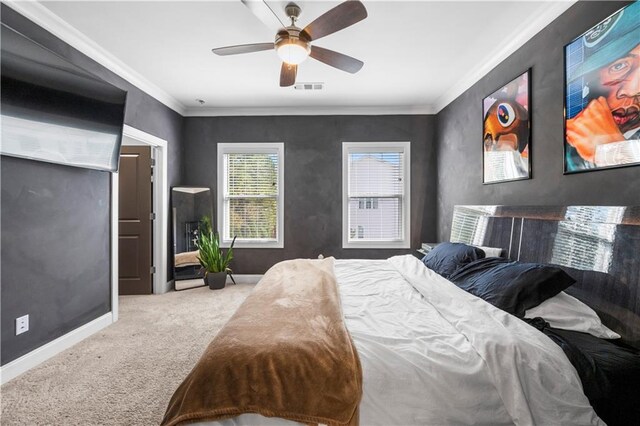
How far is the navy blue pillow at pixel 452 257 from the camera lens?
2.21 meters

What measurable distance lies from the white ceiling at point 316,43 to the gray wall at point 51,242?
1.50 feet

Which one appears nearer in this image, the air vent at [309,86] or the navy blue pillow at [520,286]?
the navy blue pillow at [520,286]

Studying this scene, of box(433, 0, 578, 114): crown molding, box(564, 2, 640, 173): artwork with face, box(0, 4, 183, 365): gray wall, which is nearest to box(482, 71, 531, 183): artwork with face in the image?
box(433, 0, 578, 114): crown molding

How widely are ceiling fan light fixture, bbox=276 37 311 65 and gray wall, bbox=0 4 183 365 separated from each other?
6.32 ft

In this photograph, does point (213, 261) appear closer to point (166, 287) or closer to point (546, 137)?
point (166, 287)

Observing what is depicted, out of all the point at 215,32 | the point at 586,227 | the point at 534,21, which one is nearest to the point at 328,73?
the point at 215,32

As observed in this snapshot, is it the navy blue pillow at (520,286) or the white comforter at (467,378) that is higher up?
the navy blue pillow at (520,286)

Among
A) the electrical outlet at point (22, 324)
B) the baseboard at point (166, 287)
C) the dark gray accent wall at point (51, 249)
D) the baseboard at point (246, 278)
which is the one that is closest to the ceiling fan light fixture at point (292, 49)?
the dark gray accent wall at point (51, 249)

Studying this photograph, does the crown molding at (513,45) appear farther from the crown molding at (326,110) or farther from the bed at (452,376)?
the bed at (452,376)

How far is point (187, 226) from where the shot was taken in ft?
13.6

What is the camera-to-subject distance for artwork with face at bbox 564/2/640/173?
1.46 metres

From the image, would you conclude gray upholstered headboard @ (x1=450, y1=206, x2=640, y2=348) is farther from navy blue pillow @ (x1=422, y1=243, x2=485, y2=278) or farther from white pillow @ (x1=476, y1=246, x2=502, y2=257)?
navy blue pillow @ (x1=422, y1=243, x2=485, y2=278)

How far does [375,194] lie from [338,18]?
281cm

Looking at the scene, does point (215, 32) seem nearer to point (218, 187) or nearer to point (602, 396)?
point (218, 187)
